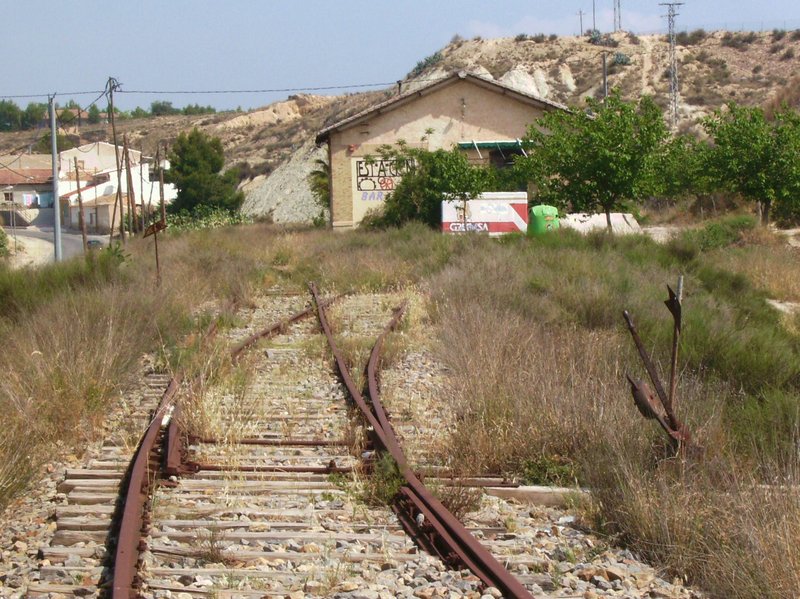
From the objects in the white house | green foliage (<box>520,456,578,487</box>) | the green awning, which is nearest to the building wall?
the white house

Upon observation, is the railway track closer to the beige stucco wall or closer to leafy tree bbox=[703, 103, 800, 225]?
leafy tree bbox=[703, 103, 800, 225]

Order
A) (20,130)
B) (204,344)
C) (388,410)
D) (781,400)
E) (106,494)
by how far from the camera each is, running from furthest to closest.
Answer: (20,130)
(204,344)
(388,410)
(781,400)
(106,494)

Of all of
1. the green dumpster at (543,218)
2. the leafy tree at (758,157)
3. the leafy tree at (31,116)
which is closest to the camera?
the green dumpster at (543,218)

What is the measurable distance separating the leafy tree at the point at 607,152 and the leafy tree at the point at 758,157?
472cm

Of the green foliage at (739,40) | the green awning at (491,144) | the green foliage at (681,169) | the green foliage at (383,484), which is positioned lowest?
the green foliage at (383,484)

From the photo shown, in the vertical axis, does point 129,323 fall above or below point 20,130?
below

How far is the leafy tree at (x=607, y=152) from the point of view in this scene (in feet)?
91.8

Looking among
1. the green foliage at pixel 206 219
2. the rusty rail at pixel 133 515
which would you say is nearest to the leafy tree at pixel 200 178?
the green foliage at pixel 206 219

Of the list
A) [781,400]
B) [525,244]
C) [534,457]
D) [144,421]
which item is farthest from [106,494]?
[525,244]

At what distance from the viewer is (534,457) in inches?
299

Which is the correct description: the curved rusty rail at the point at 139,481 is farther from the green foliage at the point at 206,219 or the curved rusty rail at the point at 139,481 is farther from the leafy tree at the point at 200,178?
the leafy tree at the point at 200,178

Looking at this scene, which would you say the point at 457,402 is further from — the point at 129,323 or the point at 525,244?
the point at 525,244

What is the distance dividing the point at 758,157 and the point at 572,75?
60.8m

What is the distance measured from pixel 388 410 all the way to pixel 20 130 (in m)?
167
